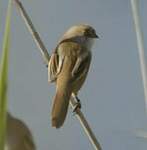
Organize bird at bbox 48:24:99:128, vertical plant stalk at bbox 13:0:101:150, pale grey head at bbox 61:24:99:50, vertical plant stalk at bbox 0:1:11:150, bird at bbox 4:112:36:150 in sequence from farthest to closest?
pale grey head at bbox 61:24:99:50, bird at bbox 48:24:99:128, vertical plant stalk at bbox 13:0:101:150, bird at bbox 4:112:36:150, vertical plant stalk at bbox 0:1:11:150

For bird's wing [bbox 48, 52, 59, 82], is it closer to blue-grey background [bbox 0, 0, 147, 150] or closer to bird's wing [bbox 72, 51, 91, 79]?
bird's wing [bbox 72, 51, 91, 79]

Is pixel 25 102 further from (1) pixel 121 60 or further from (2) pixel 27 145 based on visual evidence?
(2) pixel 27 145

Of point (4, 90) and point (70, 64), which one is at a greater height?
point (4, 90)

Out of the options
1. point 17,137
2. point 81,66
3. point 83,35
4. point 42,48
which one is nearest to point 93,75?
point 83,35

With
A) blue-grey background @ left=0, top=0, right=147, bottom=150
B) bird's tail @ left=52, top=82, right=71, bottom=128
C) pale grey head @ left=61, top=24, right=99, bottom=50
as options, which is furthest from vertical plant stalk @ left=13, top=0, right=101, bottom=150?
blue-grey background @ left=0, top=0, right=147, bottom=150

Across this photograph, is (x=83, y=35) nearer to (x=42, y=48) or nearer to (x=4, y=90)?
(x=42, y=48)

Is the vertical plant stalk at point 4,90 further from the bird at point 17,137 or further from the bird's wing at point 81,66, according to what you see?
the bird's wing at point 81,66

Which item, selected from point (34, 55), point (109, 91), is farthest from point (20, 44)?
point (109, 91)
